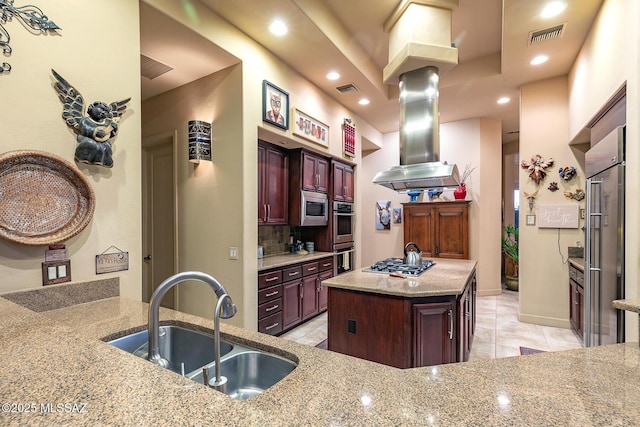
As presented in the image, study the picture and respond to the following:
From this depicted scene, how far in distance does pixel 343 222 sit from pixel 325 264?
888 millimetres

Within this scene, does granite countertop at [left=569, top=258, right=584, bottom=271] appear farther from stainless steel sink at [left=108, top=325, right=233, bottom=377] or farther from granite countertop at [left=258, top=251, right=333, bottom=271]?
stainless steel sink at [left=108, top=325, right=233, bottom=377]

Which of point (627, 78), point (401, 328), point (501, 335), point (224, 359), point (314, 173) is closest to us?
point (224, 359)

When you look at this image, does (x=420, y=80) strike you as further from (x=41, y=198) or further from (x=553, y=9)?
(x=41, y=198)

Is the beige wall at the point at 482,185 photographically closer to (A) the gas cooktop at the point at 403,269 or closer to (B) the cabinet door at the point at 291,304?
(B) the cabinet door at the point at 291,304

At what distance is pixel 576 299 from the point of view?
349 centimetres

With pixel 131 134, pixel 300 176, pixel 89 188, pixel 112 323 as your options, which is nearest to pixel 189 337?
pixel 112 323

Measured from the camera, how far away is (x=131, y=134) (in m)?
2.08

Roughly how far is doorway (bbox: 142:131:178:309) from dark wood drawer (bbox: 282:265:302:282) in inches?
52.0

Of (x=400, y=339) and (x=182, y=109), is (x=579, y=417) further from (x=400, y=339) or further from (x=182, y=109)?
(x=182, y=109)

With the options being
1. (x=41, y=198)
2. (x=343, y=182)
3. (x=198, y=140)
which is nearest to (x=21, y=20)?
(x=41, y=198)

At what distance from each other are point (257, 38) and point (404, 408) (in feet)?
11.4

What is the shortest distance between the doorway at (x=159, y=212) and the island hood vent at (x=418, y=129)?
258cm

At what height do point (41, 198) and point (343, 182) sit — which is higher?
point (343, 182)

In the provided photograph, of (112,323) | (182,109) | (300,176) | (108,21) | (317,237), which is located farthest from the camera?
(317,237)
